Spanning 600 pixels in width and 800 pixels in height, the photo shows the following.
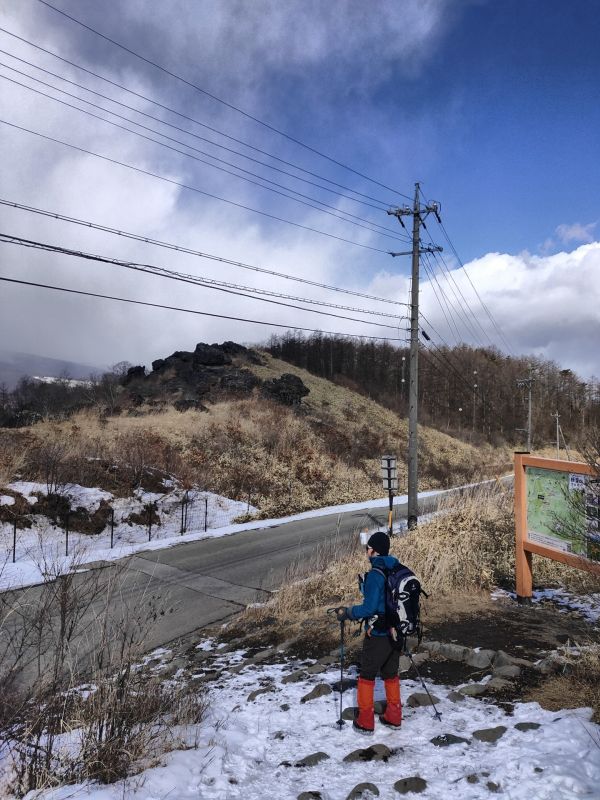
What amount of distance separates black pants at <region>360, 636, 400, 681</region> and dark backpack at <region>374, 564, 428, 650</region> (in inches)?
3.6

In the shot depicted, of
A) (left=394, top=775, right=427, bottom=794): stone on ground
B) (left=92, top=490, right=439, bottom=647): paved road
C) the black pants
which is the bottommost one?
(left=92, top=490, right=439, bottom=647): paved road

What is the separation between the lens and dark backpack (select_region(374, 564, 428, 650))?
415cm

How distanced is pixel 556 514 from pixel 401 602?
363 centimetres

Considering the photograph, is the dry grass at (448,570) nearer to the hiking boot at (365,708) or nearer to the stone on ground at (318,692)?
the stone on ground at (318,692)

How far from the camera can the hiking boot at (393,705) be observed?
4320 millimetres

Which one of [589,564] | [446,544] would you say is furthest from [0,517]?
[589,564]

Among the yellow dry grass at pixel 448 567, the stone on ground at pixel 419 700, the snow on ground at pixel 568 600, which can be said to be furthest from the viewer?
the yellow dry grass at pixel 448 567

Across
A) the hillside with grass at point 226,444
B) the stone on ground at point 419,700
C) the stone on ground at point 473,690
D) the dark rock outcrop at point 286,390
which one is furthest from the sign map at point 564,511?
the dark rock outcrop at point 286,390

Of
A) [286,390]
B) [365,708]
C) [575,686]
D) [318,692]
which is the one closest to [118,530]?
[318,692]

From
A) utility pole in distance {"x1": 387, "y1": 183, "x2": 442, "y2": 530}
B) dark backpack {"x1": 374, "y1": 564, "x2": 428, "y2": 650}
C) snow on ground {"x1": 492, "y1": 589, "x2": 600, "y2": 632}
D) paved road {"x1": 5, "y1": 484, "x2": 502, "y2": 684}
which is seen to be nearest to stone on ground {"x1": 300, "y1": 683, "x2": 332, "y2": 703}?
dark backpack {"x1": 374, "y1": 564, "x2": 428, "y2": 650}

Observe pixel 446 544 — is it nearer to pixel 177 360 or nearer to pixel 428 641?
pixel 428 641

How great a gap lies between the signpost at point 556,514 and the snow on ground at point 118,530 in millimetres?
8491

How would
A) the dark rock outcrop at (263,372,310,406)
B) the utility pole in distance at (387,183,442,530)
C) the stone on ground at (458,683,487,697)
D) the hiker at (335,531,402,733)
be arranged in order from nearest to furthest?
the hiker at (335,531,402,733), the stone on ground at (458,683,487,697), the utility pole in distance at (387,183,442,530), the dark rock outcrop at (263,372,310,406)

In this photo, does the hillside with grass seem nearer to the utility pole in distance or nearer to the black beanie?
the utility pole in distance
